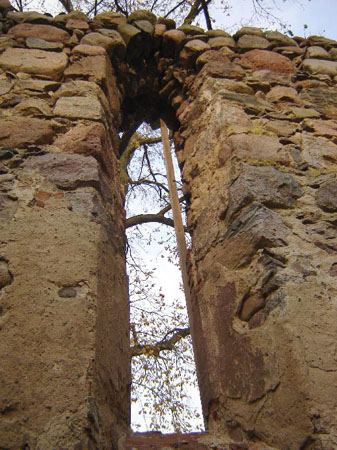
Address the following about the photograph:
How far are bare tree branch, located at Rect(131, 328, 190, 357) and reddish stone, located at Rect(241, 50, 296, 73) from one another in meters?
4.00

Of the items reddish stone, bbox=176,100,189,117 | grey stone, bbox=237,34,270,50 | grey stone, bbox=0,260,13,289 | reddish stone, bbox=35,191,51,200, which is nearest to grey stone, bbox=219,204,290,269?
reddish stone, bbox=35,191,51,200

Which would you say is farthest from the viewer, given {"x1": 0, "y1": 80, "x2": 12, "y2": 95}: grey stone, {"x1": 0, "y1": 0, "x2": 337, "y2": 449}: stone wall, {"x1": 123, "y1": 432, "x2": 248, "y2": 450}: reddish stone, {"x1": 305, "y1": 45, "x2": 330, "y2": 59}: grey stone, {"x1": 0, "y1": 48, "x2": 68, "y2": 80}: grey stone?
{"x1": 305, "y1": 45, "x2": 330, "y2": 59}: grey stone

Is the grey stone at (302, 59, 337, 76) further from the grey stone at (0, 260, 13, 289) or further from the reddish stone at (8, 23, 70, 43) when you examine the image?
the grey stone at (0, 260, 13, 289)

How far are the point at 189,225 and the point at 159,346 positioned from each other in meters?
4.08

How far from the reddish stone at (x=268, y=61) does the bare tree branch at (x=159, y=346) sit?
400 centimetres

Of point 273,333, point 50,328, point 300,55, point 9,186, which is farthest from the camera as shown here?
point 300,55

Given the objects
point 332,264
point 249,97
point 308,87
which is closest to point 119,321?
point 332,264

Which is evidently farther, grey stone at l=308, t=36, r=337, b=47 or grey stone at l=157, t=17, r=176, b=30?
grey stone at l=308, t=36, r=337, b=47

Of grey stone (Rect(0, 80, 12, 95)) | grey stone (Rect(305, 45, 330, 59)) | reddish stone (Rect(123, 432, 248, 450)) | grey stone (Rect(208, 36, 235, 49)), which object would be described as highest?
grey stone (Rect(208, 36, 235, 49))

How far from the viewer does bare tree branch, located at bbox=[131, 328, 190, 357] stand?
19.1 ft

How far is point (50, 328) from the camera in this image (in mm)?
1417

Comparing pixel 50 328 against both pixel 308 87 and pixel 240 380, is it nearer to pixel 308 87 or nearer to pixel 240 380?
pixel 240 380

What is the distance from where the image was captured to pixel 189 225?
2477 mm

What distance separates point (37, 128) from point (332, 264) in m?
1.52
